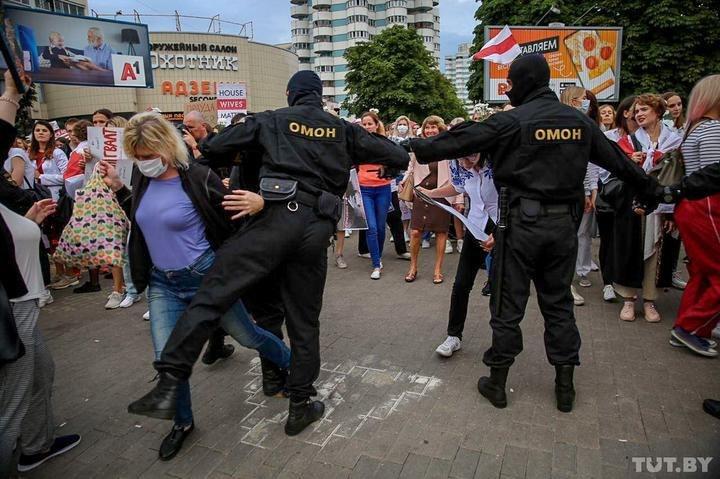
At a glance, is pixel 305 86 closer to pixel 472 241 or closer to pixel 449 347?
pixel 472 241

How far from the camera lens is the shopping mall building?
46.4 meters

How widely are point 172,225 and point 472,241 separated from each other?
7.32 feet

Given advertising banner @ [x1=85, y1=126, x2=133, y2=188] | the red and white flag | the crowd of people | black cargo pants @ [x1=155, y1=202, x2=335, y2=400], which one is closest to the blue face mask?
the crowd of people

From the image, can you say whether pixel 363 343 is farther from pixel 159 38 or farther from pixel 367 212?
pixel 159 38

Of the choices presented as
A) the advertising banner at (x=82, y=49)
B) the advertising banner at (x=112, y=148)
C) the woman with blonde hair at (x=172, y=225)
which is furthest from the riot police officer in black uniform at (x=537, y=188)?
the advertising banner at (x=82, y=49)

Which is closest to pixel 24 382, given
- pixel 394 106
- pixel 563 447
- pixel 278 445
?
pixel 278 445

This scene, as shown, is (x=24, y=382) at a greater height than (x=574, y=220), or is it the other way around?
(x=574, y=220)

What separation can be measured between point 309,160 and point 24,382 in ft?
6.27

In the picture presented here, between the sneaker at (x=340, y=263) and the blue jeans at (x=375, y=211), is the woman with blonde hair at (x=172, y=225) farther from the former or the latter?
the sneaker at (x=340, y=263)

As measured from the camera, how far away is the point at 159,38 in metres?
48.1

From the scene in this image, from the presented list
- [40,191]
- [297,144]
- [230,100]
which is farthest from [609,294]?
[230,100]

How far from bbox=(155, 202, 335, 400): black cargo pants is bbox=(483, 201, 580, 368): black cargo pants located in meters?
1.19

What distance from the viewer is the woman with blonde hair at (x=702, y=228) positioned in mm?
3633

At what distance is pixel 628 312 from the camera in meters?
4.84
